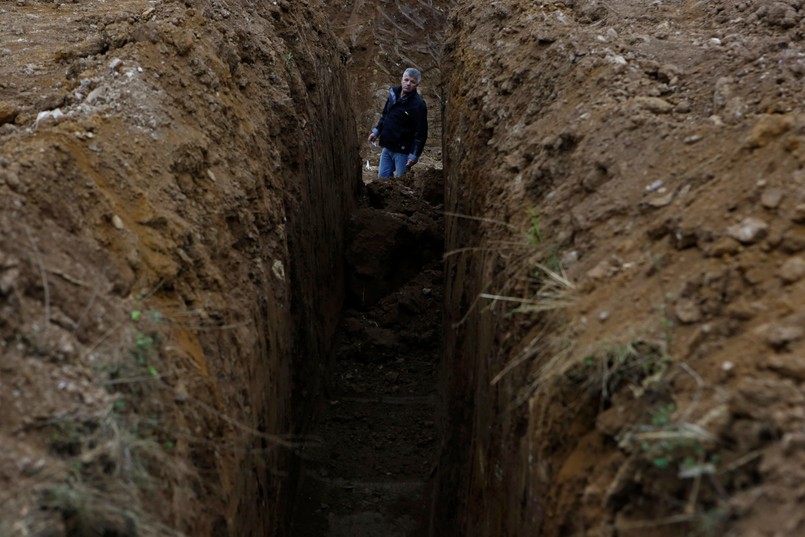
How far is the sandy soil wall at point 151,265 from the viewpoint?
290 centimetres

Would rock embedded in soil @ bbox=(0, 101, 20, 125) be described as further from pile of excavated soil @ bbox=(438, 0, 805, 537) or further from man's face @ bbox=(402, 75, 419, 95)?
man's face @ bbox=(402, 75, 419, 95)

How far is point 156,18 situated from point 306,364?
2731mm

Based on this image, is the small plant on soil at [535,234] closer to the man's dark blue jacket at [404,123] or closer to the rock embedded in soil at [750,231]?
the rock embedded in soil at [750,231]

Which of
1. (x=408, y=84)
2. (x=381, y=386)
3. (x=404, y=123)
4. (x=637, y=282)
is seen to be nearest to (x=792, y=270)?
(x=637, y=282)

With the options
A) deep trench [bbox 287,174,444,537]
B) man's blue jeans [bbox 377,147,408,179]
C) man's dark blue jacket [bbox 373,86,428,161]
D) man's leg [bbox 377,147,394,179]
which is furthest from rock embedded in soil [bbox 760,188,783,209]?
man's leg [bbox 377,147,394,179]

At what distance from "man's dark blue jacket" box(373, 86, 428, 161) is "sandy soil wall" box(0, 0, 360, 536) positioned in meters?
2.70

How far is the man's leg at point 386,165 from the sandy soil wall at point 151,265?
343cm

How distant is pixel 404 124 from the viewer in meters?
10.4

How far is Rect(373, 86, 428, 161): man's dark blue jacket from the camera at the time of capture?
33.7ft

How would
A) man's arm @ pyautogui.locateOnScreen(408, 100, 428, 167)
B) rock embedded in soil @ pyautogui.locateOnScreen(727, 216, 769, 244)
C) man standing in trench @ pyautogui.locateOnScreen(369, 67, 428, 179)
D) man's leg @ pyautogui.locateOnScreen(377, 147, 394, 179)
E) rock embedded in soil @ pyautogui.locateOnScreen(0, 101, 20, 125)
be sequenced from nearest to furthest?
rock embedded in soil @ pyautogui.locateOnScreen(727, 216, 769, 244) < rock embedded in soil @ pyautogui.locateOnScreen(0, 101, 20, 125) < man standing in trench @ pyautogui.locateOnScreen(369, 67, 428, 179) < man's arm @ pyautogui.locateOnScreen(408, 100, 428, 167) < man's leg @ pyautogui.locateOnScreen(377, 147, 394, 179)

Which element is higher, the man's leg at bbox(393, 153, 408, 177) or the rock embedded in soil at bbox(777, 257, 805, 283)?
the man's leg at bbox(393, 153, 408, 177)

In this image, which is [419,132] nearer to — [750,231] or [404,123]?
[404,123]

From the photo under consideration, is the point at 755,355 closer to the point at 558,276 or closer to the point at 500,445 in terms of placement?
the point at 558,276

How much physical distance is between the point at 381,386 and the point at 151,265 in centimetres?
448
